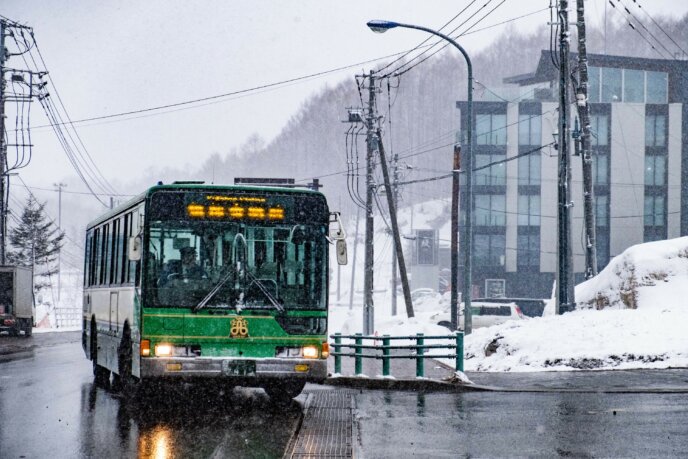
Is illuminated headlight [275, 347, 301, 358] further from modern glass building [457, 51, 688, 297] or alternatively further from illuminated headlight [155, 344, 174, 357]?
modern glass building [457, 51, 688, 297]

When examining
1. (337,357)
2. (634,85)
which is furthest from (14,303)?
→ (634,85)

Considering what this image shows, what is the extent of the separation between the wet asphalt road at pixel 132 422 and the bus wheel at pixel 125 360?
0.30 meters

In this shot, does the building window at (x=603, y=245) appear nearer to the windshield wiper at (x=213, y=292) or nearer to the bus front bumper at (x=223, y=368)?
the bus front bumper at (x=223, y=368)

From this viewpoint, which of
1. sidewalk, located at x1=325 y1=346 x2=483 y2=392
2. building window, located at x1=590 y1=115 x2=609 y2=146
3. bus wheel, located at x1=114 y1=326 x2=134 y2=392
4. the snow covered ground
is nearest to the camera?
bus wheel, located at x1=114 y1=326 x2=134 y2=392

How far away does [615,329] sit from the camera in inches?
877

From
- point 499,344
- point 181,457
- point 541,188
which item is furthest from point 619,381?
point 541,188

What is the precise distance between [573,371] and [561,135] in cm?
737

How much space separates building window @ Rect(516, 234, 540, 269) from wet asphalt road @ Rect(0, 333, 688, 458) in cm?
6388

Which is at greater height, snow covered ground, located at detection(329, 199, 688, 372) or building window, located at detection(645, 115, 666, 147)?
building window, located at detection(645, 115, 666, 147)

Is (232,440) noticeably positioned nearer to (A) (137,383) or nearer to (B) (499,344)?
(A) (137,383)

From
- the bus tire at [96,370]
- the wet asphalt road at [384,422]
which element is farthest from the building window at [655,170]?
the bus tire at [96,370]

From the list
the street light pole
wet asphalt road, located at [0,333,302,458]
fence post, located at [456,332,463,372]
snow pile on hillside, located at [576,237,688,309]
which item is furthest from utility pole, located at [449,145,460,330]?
wet asphalt road, located at [0,333,302,458]

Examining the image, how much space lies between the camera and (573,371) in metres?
20.2

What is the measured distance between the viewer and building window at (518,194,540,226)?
83125mm
